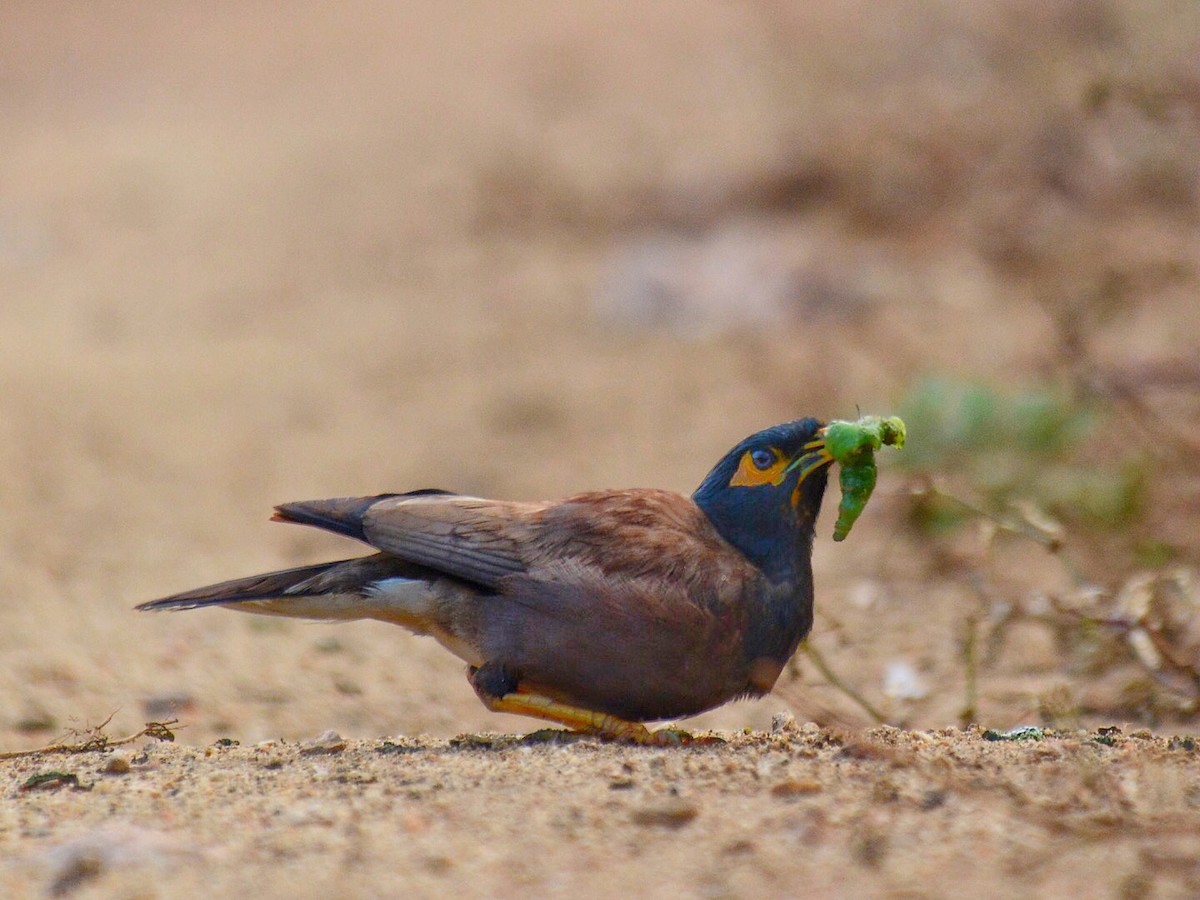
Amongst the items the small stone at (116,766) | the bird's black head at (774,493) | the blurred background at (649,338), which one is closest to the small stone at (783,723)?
the blurred background at (649,338)

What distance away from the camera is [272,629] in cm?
695

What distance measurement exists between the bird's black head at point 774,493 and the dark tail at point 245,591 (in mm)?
1223

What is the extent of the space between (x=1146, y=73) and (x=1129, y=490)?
2.06 m

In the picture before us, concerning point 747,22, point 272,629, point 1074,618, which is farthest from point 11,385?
point 747,22

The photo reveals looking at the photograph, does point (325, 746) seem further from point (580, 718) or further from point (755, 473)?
point (755, 473)

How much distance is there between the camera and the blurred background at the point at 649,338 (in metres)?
6.27

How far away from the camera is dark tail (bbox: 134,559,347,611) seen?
15.7ft

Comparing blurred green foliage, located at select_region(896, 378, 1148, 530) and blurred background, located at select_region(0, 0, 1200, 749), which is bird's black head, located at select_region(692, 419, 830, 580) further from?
blurred green foliage, located at select_region(896, 378, 1148, 530)

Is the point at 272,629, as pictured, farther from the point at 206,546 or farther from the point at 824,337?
the point at 824,337

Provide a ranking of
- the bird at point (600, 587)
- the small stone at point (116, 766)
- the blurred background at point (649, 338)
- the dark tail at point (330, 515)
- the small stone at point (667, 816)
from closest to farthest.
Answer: the small stone at point (667, 816)
the small stone at point (116, 766)
the bird at point (600, 587)
the dark tail at point (330, 515)
the blurred background at point (649, 338)

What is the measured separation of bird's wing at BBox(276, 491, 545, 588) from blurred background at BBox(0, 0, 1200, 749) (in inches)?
45.1

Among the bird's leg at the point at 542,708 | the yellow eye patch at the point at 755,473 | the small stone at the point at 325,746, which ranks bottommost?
the small stone at the point at 325,746

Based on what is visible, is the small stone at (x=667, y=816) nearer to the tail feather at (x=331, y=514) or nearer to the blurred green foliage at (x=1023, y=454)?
the tail feather at (x=331, y=514)

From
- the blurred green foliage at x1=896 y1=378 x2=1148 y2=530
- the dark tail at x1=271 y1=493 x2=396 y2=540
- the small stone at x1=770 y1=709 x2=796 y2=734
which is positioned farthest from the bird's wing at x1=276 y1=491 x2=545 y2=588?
the blurred green foliage at x1=896 y1=378 x2=1148 y2=530
